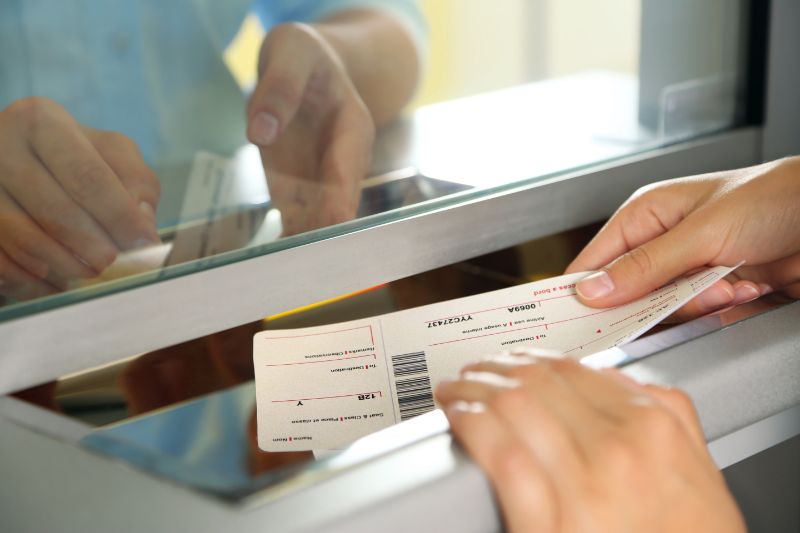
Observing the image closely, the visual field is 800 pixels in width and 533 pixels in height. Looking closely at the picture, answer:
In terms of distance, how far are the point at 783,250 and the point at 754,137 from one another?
268 mm

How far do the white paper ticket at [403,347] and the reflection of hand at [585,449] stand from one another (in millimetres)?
90

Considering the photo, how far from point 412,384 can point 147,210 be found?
19 cm

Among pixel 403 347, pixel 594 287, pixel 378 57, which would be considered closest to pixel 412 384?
pixel 403 347

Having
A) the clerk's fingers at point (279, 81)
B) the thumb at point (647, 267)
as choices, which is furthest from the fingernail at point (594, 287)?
the clerk's fingers at point (279, 81)

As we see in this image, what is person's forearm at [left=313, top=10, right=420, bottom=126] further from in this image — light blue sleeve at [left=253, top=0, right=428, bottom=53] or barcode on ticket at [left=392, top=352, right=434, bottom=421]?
barcode on ticket at [left=392, top=352, right=434, bottom=421]

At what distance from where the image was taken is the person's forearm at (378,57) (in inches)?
24.5

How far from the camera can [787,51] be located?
83 cm

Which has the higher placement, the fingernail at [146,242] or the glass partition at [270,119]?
the glass partition at [270,119]

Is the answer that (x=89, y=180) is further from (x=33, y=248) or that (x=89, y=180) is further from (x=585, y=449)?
(x=585, y=449)

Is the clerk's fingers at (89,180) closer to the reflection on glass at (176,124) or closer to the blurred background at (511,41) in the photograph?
the reflection on glass at (176,124)

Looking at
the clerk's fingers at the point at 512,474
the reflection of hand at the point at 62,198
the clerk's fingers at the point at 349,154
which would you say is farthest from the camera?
the clerk's fingers at the point at 349,154

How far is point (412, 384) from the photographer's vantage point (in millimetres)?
513

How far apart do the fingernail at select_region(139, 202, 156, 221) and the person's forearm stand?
0.17 metres

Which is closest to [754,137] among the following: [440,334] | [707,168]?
[707,168]
